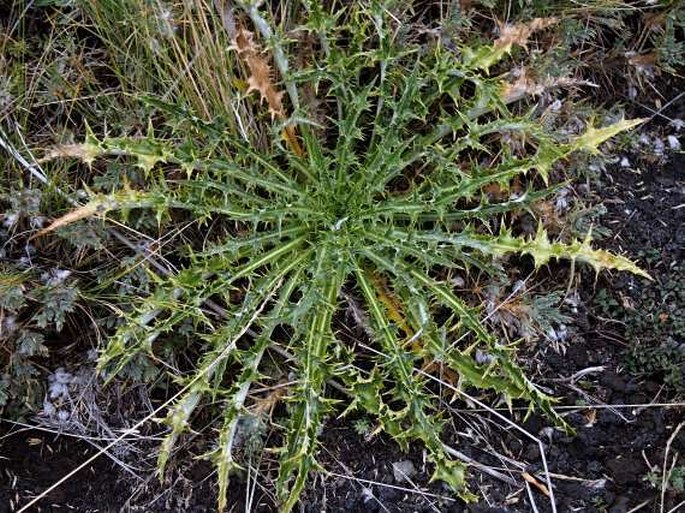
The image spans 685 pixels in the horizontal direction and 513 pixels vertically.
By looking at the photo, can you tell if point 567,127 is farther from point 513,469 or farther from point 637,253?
point 513,469

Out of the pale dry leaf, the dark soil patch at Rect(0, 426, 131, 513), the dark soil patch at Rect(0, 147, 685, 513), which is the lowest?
the dark soil patch at Rect(0, 147, 685, 513)

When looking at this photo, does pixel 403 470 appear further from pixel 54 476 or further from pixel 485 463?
pixel 54 476

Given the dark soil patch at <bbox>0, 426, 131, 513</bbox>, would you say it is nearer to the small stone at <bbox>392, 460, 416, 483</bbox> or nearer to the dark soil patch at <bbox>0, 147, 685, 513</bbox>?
the dark soil patch at <bbox>0, 147, 685, 513</bbox>

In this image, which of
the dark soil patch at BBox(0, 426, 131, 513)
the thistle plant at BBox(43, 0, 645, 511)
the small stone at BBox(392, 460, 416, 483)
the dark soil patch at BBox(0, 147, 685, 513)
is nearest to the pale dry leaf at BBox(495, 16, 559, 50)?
the thistle plant at BBox(43, 0, 645, 511)

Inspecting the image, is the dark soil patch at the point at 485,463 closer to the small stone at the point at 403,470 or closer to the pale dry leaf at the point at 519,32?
the small stone at the point at 403,470

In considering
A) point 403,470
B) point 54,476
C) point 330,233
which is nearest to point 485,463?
point 403,470

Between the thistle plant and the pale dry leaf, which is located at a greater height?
the pale dry leaf
